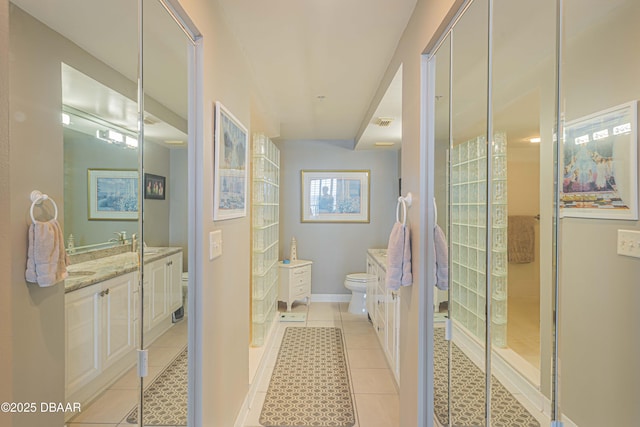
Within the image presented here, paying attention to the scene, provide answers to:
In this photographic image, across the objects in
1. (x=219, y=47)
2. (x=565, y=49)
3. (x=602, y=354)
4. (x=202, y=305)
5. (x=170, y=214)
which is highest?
Result: (x=219, y=47)

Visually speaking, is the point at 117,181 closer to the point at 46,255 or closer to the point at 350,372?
the point at 46,255

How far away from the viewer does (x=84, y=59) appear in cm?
74

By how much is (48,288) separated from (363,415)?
2222 millimetres

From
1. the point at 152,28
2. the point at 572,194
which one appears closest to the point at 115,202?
the point at 152,28

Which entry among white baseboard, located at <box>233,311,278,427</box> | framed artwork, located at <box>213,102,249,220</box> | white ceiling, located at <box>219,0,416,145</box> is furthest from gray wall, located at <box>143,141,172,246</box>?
white baseboard, located at <box>233,311,278,427</box>

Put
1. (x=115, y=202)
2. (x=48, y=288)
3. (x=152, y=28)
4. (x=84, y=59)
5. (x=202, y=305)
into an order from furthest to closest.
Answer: (x=202, y=305)
(x=152, y=28)
(x=115, y=202)
(x=84, y=59)
(x=48, y=288)

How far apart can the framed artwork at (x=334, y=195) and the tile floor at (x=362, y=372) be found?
1441mm

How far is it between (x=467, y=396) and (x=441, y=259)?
1.74ft

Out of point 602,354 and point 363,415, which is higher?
point 602,354

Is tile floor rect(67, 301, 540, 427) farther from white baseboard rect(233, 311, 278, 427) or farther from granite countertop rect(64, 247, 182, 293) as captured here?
granite countertop rect(64, 247, 182, 293)

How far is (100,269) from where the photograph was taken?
80 cm

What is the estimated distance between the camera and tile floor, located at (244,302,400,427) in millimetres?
2246

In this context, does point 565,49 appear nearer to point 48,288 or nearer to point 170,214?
point 48,288

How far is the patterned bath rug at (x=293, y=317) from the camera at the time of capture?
4141mm
